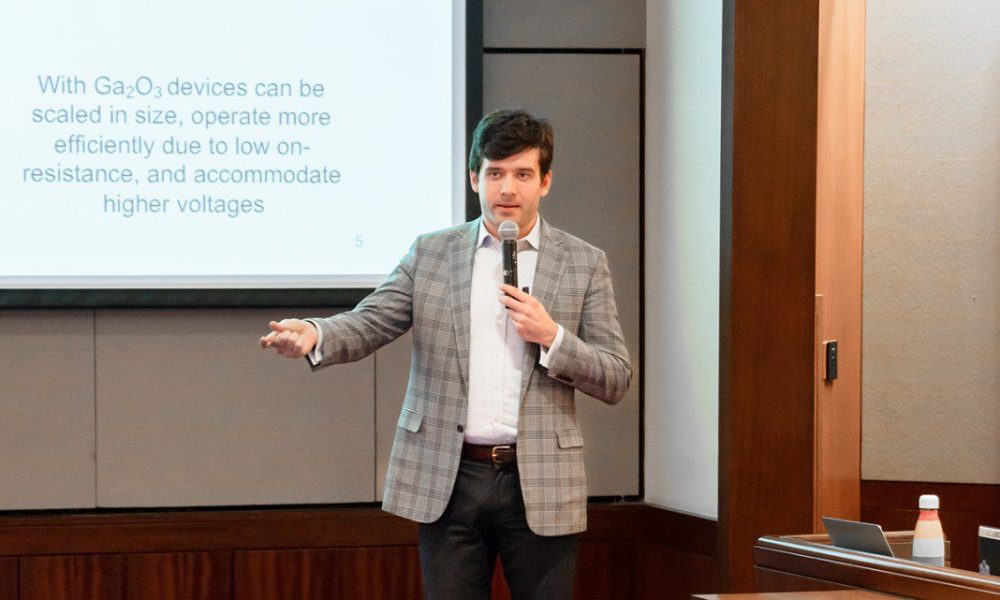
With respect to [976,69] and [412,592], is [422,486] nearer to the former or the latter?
[412,592]

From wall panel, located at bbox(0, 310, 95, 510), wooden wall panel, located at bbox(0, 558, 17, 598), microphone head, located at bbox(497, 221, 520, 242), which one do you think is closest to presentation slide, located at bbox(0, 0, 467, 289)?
wall panel, located at bbox(0, 310, 95, 510)

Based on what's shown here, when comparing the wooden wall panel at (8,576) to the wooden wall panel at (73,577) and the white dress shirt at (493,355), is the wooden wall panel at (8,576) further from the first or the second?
the white dress shirt at (493,355)

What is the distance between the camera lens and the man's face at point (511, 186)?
103 inches

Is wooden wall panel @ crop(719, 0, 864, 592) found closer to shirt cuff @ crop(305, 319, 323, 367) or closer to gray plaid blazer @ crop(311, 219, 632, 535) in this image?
gray plaid blazer @ crop(311, 219, 632, 535)

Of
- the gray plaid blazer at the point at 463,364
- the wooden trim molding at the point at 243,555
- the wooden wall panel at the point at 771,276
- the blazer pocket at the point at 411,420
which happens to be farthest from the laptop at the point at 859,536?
the wooden trim molding at the point at 243,555

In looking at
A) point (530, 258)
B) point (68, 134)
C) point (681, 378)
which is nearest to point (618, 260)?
point (681, 378)

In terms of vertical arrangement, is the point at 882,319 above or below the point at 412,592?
above

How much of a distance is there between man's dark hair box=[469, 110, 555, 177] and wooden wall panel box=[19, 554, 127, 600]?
183cm

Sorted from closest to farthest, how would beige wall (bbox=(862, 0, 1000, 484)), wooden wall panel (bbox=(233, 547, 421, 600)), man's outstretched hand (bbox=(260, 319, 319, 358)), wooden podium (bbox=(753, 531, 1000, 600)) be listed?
wooden podium (bbox=(753, 531, 1000, 600)) < man's outstretched hand (bbox=(260, 319, 319, 358)) < wooden wall panel (bbox=(233, 547, 421, 600)) < beige wall (bbox=(862, 0, 1000, 484))

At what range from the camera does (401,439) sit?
104 inches

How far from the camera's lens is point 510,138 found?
2.60 metres

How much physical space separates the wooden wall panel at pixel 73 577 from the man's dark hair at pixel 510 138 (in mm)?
1834

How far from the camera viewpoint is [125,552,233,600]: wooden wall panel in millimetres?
3553

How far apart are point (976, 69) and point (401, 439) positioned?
2.86 meters
